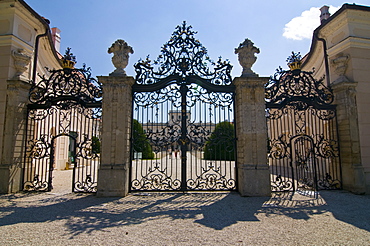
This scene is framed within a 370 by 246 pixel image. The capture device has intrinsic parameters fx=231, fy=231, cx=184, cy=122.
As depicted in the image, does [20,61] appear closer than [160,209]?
No

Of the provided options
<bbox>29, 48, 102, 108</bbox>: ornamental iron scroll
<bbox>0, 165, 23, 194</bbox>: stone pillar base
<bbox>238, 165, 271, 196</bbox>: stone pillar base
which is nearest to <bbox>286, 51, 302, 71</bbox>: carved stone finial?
<bbox>238, 165, 271, 196</bbox>: stone pillar base

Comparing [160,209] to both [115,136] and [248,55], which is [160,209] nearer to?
[115,136]

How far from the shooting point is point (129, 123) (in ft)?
22.5

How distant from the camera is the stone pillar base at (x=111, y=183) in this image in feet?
20.8

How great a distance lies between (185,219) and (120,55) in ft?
16.4

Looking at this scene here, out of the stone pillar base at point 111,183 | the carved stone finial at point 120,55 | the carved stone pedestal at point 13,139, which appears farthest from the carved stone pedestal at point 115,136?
the carved stone pedestal at point 13,139

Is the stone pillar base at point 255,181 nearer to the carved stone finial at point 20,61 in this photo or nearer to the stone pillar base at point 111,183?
the stone pillar base at point 111,183

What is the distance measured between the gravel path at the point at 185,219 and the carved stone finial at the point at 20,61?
12.1 ft

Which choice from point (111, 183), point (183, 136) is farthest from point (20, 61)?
point (183, 136)

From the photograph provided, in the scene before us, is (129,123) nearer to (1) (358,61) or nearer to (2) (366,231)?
(2) (366,231)

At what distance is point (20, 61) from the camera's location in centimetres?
718

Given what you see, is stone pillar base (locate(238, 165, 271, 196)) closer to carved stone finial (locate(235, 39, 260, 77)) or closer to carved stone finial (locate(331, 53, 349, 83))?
carved stone finial (locate(235, 39, 260, 77))

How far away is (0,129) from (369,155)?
36.6 feet

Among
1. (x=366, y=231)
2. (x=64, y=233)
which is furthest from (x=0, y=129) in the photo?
(x=366, y=231)
